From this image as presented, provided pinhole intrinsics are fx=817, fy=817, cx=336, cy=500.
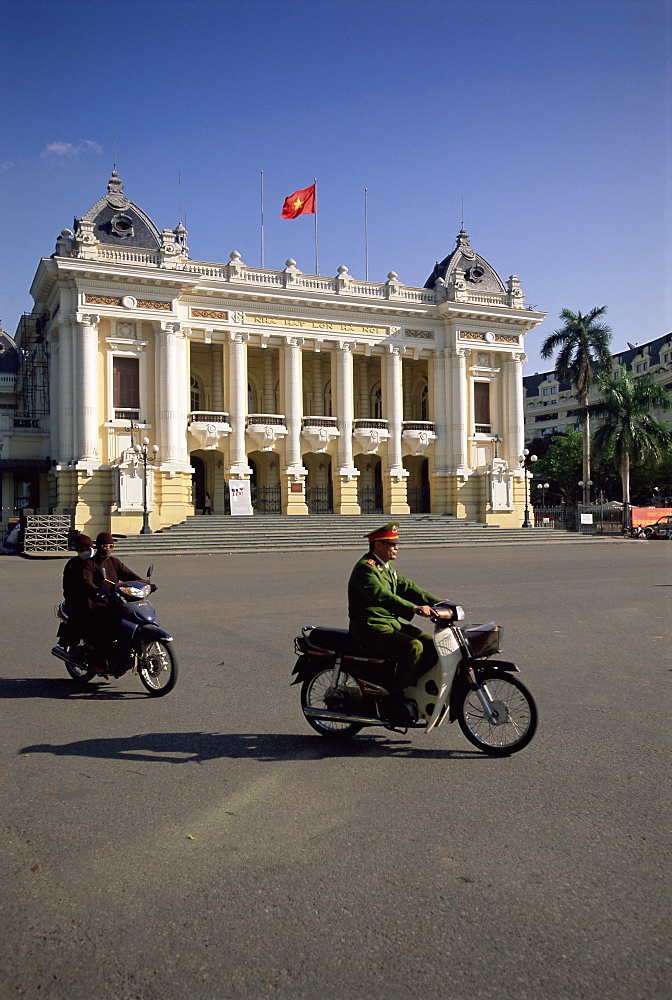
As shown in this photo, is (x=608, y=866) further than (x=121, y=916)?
Yes

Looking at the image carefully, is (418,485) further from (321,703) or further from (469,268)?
(321,703)

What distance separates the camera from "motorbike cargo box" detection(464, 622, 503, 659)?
5615 millimetres

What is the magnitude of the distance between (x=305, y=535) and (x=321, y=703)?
31187mm

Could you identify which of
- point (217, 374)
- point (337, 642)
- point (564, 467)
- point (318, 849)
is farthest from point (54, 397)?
point (564, 467)

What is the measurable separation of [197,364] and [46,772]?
43494mm

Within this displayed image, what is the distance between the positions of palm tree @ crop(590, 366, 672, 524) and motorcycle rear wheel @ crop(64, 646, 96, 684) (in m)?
47.1

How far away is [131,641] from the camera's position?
7.57 metres

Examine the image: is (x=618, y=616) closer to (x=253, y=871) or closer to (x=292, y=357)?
(x=253, y=871)

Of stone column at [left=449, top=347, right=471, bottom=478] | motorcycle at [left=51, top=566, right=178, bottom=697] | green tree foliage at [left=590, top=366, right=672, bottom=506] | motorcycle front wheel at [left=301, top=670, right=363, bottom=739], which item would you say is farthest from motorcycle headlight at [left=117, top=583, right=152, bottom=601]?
green tree foliage at [left=590, top=366, right=672, bottom=506]

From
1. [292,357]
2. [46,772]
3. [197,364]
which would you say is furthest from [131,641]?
[197,364]

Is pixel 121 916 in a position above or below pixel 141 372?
below

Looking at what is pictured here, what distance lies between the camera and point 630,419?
5084 cm

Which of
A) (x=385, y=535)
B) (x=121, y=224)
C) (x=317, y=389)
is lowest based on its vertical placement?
(x=385, y=535)

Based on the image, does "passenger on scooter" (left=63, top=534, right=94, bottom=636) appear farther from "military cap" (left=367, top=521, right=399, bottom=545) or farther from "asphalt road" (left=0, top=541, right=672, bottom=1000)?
"military cap" (left=367, top=521, right=399, bottom=545)
